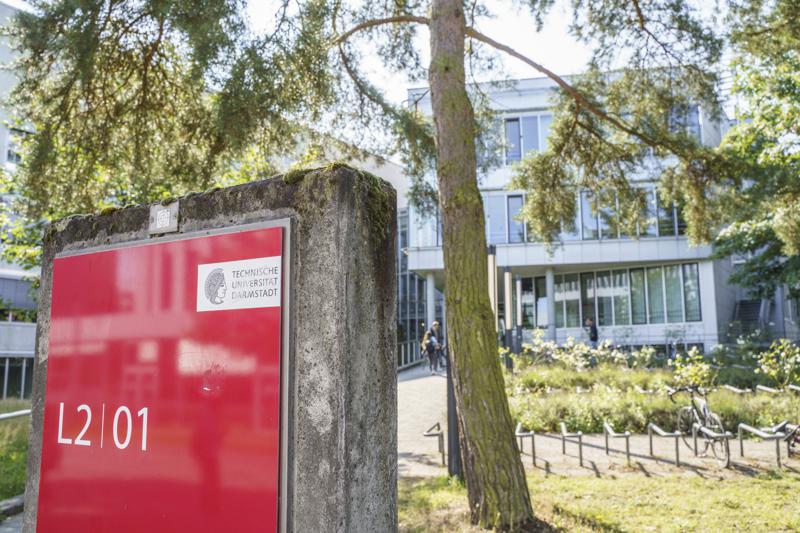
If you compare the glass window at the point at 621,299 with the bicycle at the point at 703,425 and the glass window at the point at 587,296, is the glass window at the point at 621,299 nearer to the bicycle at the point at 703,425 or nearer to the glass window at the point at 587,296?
the glass window at the point at 587,296

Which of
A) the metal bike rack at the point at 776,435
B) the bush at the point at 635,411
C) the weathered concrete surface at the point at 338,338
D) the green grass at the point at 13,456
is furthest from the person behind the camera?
the bush at the point at 635,411

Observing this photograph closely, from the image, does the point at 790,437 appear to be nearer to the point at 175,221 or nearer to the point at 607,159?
the point at 607,159

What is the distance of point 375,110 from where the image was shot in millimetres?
8977

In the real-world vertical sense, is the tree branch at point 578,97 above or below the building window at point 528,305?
above

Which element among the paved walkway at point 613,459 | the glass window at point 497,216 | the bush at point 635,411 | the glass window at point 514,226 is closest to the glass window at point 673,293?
the glass window at point 514,226

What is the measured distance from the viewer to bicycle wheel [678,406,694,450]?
8625mm

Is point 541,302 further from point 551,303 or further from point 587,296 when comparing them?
point 587,296

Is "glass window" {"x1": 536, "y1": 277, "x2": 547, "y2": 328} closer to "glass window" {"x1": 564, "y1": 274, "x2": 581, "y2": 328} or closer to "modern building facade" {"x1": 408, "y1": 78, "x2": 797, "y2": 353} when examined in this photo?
"modern building facade" {"x1": 408, "y1": 78, "x2": 797, "y2": 353}

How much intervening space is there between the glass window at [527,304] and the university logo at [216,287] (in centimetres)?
2840

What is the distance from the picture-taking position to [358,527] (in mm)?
2273

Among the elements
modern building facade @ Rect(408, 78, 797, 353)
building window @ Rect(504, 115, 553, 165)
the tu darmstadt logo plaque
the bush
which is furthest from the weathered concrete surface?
building window @ Rect(504, 115, 553, 165)

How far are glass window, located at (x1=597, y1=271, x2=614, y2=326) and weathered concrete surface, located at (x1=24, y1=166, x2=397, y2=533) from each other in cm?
2741

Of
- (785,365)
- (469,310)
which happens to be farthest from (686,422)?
(469,310)

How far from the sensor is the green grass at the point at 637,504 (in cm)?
504
